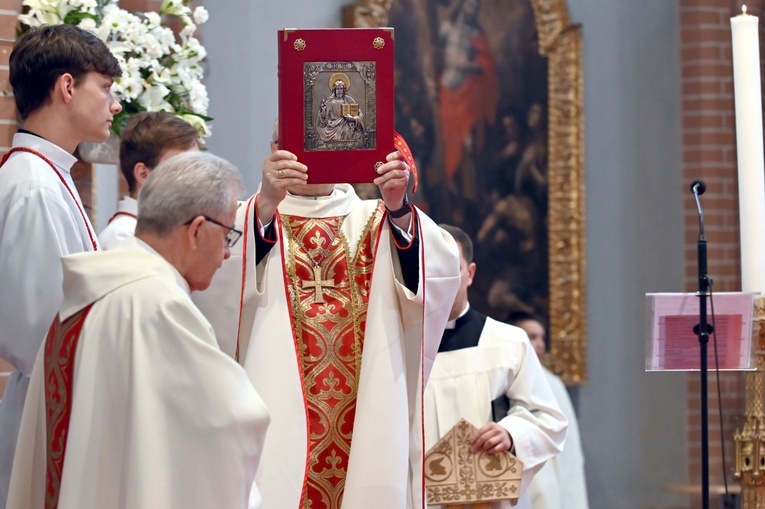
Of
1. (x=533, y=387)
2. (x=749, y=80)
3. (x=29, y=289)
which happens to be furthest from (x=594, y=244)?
(x=29, y=289)

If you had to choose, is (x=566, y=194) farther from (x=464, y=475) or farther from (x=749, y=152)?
(x=749, y=152)

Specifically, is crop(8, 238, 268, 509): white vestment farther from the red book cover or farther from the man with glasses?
the red book cover

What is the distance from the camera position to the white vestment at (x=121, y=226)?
453 centimetres

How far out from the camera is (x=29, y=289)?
11.9ft

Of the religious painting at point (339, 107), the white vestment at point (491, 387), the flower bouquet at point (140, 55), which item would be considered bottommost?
the white vestment at point (491, 387)

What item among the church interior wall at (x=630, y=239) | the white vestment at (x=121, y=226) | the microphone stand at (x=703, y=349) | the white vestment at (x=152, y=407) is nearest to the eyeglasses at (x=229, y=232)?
the white vestment at (x=152, y=407)

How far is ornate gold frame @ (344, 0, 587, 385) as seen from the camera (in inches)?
345

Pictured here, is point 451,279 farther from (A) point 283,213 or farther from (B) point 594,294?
(B) point 594,294

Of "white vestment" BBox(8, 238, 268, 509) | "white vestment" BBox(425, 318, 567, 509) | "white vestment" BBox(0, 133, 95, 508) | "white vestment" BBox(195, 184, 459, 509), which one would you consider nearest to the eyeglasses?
"white vestment" BBox(8, 238, 268, 509)

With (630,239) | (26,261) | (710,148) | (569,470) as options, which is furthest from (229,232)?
(710,148)

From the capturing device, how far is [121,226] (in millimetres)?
4602

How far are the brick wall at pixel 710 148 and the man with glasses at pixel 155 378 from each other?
20.6 feet

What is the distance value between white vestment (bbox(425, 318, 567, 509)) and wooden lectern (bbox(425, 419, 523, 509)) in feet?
1.39

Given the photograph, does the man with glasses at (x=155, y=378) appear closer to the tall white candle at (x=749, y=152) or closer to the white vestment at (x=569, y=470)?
the tall white candle at (x=749, y=152)
